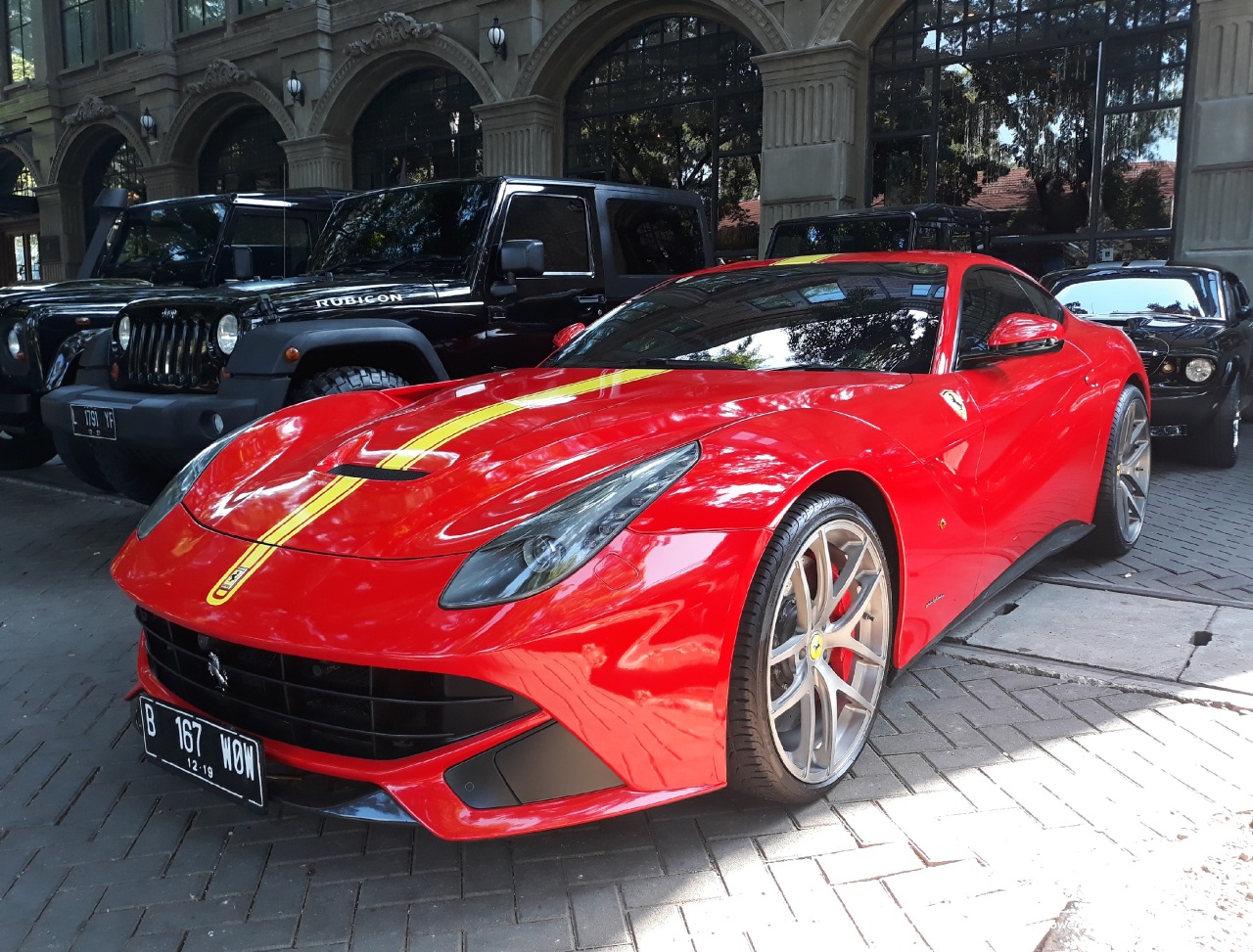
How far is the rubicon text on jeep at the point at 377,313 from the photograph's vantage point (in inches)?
185

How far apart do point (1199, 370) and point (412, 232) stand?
527cm

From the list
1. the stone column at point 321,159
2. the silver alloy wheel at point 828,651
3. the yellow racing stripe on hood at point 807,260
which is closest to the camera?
the silver alloy wheel at point 828,651

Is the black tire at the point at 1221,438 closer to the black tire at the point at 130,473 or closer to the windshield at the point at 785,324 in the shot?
the windshield at the point at 785,324

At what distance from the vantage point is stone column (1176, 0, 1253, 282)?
10938 mm

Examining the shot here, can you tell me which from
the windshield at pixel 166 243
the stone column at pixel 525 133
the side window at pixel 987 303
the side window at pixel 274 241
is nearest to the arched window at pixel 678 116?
the stone column at pixel 525 133

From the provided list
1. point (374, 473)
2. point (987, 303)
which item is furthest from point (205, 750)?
point (987, 303)

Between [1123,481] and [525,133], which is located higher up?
[525,133]

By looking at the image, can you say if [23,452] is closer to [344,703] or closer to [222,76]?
[344,703]

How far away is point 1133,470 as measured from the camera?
481cm

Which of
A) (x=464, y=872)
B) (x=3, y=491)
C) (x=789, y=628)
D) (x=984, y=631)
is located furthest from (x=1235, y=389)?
(x=3, y=491)

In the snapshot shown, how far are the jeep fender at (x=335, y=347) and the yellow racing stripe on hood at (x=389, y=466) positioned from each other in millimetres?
1899

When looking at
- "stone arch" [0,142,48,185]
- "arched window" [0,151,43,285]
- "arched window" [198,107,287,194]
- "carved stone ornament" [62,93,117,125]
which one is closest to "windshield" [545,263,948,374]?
"arched window" [198,107,287,194]

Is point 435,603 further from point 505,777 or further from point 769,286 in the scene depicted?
point 769,286

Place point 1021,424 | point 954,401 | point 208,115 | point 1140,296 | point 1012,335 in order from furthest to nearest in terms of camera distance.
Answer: point 208,115, point 1140,296, point 1021,424, point 1012,335, point 954,401
